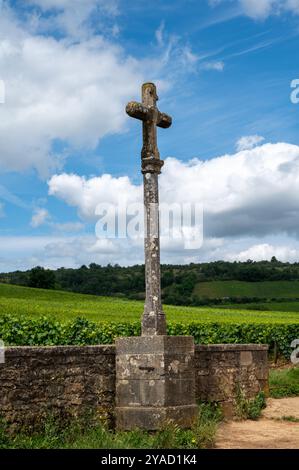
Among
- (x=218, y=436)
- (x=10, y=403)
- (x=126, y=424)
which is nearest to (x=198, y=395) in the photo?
(x=218, y=436)

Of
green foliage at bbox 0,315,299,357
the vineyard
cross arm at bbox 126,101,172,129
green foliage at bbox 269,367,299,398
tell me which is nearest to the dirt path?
green foliage at bbox 269,367,299,398

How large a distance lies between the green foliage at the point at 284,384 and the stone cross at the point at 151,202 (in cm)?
643

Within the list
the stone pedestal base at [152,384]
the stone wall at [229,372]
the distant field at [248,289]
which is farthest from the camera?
the distant field at [248,289]

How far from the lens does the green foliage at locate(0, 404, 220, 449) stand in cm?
804

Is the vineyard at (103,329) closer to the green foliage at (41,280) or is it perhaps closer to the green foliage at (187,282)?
the green foliage at (187,282)

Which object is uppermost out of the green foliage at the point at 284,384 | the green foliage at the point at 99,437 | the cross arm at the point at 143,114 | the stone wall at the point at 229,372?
the cross arm at the point at 143,114

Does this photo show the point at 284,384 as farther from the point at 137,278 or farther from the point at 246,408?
the point at 137,278

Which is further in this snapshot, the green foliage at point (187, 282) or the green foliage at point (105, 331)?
the green foliage at point (187, 282)

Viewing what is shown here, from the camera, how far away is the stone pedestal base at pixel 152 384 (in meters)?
9.14

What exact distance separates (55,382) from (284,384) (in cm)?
900

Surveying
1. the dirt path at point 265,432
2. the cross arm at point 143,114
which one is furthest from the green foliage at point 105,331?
the cross arm at point 143,114

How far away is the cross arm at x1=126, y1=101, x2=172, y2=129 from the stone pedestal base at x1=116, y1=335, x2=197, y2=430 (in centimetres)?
348

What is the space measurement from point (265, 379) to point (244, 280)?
55.5m
